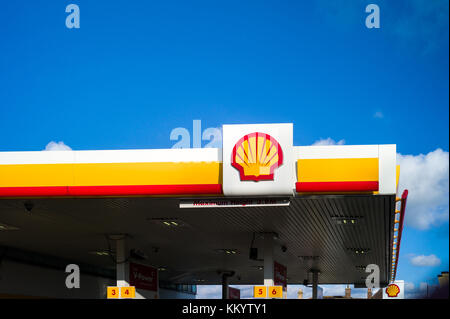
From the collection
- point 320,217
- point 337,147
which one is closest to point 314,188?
point 337,147

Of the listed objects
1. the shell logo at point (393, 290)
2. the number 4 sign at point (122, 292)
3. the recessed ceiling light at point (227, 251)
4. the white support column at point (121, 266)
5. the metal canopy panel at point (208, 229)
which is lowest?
the shell logo at point (393, 290)

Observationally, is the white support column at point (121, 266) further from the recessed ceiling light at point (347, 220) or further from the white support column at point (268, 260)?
the recessed ceiling light at point (347, 220)

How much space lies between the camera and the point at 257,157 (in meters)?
14.1

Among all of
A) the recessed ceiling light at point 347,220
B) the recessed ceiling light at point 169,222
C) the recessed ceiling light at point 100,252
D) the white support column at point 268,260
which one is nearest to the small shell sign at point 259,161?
the recessed ceiling light at point 347,220

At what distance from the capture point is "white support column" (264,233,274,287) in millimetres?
19109

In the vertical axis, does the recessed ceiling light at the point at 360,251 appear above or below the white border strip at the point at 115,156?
below

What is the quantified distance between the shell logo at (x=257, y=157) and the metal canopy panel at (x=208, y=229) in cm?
128

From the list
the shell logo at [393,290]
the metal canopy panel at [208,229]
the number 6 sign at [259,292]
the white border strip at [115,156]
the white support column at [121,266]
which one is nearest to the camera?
the white border strip at [115,156]

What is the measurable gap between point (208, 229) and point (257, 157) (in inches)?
260

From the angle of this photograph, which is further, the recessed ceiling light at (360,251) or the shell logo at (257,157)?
the recessed ceiling light at (360,251)

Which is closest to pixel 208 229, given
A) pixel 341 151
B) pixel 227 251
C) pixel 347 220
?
pixel 347 220

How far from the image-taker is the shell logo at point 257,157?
46.1ft

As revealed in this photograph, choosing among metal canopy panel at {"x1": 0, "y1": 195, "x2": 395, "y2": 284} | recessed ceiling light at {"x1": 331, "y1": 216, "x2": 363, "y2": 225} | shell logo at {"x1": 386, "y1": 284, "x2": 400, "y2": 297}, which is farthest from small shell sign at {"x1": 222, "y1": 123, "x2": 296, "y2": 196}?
shell logo at {"x1": 386, "y1": 284, "x2": 400, "y2": 297}

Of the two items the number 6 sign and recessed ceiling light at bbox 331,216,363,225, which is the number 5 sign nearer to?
the number 6 sign
